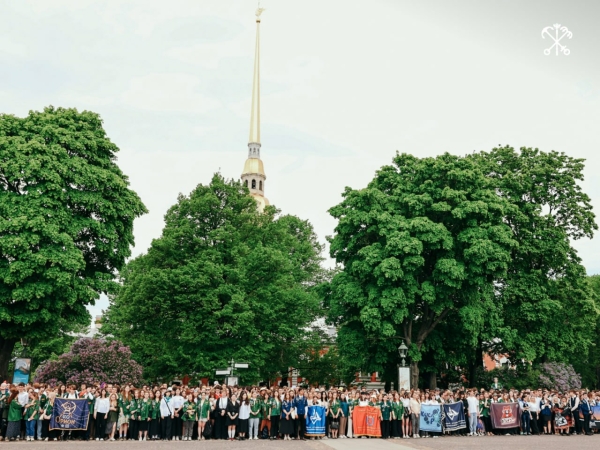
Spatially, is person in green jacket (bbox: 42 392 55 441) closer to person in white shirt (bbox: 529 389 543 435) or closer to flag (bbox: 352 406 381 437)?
flag (bbox: 352 406 381 437)

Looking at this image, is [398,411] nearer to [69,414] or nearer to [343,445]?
[343,445]

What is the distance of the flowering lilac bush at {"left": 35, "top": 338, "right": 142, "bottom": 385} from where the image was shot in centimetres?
3366

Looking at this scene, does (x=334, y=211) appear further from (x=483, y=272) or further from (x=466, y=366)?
(x=466, y=366)

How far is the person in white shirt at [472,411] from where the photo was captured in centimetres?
2367

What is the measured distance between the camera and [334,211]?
36.7 metres

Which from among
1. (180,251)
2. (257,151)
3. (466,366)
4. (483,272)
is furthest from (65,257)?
(257,151)

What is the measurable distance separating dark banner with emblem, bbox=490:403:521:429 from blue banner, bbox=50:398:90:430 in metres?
15.6

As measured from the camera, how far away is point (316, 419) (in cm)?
2216

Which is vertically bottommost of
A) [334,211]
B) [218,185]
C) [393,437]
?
[393,437]

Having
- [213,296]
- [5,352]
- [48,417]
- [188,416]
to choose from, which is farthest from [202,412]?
[213,296]

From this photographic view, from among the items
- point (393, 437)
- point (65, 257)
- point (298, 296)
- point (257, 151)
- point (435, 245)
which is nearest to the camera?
point (393, 437)

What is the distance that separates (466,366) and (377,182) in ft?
46.4

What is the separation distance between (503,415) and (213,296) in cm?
1822

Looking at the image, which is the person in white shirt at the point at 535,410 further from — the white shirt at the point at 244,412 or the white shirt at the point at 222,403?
the white shirt at the point at 222,403
